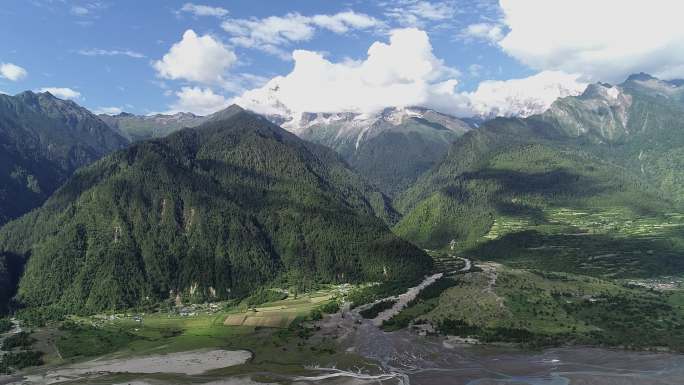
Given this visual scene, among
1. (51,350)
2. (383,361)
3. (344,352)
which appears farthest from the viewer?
(51,350)

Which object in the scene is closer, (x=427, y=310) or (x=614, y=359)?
(x=614, y=359)

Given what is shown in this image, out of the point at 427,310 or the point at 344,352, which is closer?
the point at 344,352

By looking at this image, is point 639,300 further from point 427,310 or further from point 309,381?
point 309,381

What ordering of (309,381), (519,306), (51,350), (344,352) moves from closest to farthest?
(309,381)
(344,352)
(51,350)
(519,306)

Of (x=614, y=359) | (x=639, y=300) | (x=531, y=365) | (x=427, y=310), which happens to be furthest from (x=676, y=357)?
(x=427, y=310)

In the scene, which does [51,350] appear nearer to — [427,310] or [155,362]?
[155,362]

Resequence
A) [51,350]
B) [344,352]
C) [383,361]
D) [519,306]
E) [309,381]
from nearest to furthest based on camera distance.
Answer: [309,381] → [383,361] → [344,352] → [51,350] → [519,306]

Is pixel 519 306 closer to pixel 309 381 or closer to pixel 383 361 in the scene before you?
pixel 383 361

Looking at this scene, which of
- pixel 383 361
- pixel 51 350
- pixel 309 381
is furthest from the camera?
pixel 51 350

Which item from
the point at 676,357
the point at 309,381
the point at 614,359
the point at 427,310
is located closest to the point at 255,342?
the point at 309,381
